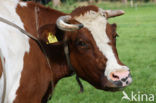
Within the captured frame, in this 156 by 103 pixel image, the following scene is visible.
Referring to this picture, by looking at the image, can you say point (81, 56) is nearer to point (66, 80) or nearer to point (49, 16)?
point (49, 16)

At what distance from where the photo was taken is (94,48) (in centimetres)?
433

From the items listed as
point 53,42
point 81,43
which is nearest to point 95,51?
point 81,43

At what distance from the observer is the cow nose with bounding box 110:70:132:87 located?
409cm

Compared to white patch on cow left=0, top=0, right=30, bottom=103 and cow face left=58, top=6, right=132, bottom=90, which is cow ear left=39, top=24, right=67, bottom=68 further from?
white patch on cow left=0, top=0, right=30, bottom=103

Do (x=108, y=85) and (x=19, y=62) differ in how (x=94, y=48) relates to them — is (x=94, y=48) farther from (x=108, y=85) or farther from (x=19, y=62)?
(x=19, y=62)

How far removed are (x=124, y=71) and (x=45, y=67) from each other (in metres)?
0.93

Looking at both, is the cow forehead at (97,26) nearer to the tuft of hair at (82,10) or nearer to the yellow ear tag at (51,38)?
the tuft of hair at (82,10)

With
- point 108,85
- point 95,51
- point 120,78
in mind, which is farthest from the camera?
point 95,51

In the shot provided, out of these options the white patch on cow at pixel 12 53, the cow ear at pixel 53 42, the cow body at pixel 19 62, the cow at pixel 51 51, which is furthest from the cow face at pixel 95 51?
the white patch on cow at pixel 12 53

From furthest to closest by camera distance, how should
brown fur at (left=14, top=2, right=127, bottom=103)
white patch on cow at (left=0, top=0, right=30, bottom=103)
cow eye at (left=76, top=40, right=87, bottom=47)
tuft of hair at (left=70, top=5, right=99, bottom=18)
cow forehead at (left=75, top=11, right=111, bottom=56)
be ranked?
tuft of hair at (left=70, top=5, right=99, bottom=18)
cow eye at (left=76, top=40, right=87, bottom=47)
cow forehead at (left=75, top=11, right=111, bottom=56)
brown fur at (left=14, top=2, right=127, bottom=103)
white patch on cow at (left=0, top=0, right=30, bottom=103)

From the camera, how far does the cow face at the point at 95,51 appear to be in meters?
4.15

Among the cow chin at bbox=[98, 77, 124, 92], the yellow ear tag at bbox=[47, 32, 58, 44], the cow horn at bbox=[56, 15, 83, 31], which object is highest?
the cow horn at bbox=[56, 15, 83, 31]

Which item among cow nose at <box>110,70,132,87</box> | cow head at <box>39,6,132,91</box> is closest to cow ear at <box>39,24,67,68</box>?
cow head at <box>39,6,132,91</box>

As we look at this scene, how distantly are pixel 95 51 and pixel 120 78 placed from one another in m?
0.46
